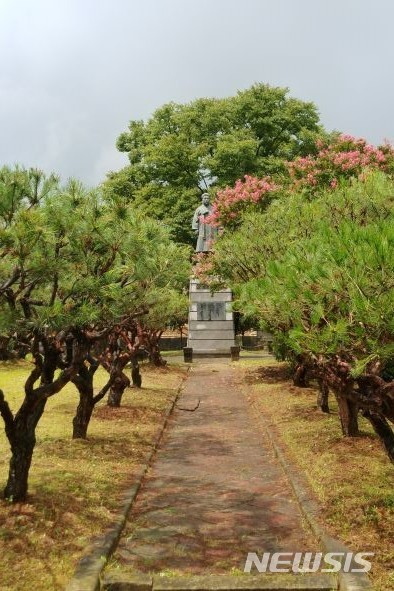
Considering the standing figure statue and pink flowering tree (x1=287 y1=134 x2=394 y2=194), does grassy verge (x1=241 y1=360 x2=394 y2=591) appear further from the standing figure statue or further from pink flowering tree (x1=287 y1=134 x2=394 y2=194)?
the standing figure statue

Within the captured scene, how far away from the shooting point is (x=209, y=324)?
31141 millimetres

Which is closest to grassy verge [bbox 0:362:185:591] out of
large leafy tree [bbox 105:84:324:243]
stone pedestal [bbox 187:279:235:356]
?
stone pedestal [bbox 187:279:235:356]

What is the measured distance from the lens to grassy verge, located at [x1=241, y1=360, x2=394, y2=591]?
19.8 feet

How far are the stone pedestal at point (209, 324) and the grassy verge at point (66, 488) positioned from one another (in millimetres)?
14359

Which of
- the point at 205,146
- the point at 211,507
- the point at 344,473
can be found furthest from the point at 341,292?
the point at 205,146

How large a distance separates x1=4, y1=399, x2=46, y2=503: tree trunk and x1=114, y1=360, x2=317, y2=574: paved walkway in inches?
57.7

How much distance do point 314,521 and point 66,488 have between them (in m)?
3.41

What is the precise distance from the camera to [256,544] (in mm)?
6273

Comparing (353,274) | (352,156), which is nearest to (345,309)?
(353,274)

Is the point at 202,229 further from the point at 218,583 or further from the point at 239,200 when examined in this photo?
the point at 218,583

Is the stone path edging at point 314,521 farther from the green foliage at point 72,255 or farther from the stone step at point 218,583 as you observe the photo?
the green foliage at point 72,255

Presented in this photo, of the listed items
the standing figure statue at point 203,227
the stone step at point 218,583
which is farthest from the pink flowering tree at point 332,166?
the standing figure statue at point 203,227

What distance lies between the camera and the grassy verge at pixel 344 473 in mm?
6043

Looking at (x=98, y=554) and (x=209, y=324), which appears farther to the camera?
(x=209, y=324)
